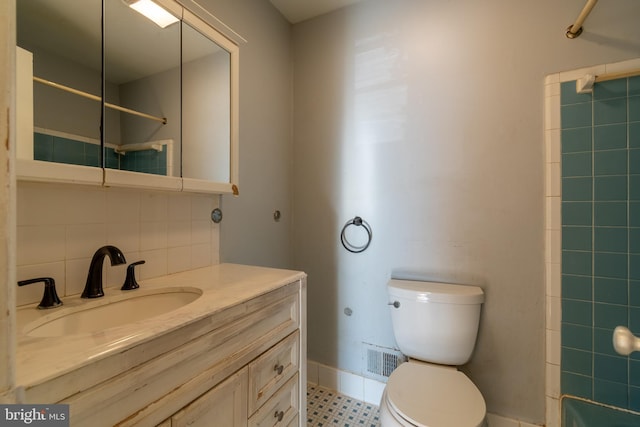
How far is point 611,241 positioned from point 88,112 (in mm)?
2107

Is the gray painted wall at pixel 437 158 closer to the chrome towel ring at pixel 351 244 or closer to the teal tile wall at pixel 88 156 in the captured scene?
the chrome towel ring at pixel 351 244

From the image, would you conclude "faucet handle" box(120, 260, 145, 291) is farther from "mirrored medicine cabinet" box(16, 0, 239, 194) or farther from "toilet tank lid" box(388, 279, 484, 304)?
"toilet tank lid" box(388, 279, 484, 304)

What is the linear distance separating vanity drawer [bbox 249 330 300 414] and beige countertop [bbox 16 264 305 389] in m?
0.23

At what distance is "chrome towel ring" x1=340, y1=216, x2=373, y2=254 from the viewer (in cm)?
164

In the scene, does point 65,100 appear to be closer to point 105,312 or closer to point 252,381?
point 105,312

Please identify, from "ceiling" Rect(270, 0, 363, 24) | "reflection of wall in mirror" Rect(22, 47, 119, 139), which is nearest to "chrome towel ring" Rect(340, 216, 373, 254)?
"reflection of wall in mirror" Rect(22, 47, 119, 139)

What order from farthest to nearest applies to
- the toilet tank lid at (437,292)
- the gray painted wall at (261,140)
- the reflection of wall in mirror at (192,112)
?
the gray painted wall at (261,140) < the toilet tank lid at (437,292) < the reflection of wall in mirror at (192,112)

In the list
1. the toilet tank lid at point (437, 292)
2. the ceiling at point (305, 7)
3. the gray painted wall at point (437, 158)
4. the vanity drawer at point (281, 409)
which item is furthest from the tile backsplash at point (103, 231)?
the ceiling at point (305, 7)

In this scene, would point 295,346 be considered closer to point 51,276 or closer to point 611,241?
point 51,276

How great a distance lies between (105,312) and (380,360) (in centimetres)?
143

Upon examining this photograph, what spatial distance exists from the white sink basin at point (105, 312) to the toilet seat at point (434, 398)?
874mm

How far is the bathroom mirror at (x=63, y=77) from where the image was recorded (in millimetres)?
703

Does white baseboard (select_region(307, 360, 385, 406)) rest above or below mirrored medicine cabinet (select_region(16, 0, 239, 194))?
below

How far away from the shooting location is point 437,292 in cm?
131
